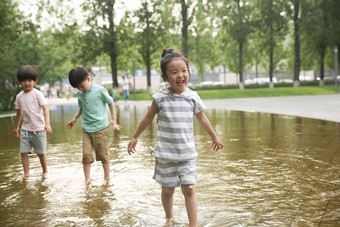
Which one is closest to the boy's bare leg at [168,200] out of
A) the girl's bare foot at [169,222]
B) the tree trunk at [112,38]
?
the girl's bare foot at [169,222]

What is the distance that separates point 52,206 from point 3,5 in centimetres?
1879

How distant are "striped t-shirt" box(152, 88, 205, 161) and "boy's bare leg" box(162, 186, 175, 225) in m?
0.34

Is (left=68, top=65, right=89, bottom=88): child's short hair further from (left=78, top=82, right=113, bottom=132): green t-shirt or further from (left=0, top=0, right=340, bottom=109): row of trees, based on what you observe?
(left=0, top=0, right=340, bottom=109): row of trees

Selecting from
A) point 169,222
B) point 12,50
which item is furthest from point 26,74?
point 12,50

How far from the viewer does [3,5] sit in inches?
807

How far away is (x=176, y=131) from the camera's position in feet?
11.3

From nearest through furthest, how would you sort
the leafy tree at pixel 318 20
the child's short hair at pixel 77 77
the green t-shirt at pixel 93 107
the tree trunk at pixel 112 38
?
the child's short hair at pixel 77 77, the green t-shirt at pixel 93 107, the tree trunk at pixel 112 38, the leafy tree at pixel 318 20

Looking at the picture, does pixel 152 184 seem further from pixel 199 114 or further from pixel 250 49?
pixel 250 49

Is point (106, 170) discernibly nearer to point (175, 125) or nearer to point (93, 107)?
point (93, 107)

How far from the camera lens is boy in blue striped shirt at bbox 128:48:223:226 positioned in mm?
3428

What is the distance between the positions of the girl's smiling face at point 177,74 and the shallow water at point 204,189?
47.5 inches

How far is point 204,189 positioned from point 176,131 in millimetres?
1535

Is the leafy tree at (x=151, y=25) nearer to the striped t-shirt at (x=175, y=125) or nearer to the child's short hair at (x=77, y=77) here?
the child's short hair at (x=77, y=77)

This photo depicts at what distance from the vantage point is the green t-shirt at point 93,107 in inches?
207
